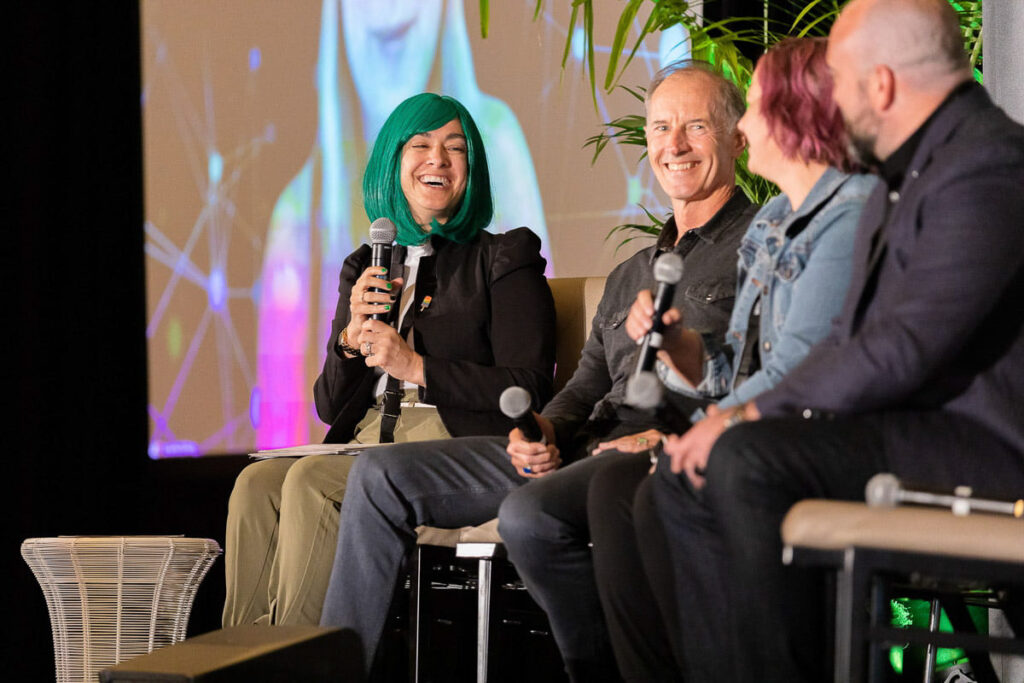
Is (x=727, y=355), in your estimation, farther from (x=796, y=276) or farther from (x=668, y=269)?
(x=668, y=269)

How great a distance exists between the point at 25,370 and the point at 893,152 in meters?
2.27

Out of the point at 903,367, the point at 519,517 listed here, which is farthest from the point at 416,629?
the point at 903,367

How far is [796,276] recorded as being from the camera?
1647mm

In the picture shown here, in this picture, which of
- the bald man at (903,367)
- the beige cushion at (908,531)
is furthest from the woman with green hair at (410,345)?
the beige cushion at (908,531)

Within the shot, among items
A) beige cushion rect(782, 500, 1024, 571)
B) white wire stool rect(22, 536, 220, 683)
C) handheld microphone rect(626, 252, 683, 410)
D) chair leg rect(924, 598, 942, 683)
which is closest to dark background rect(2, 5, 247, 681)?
white wire stool rect(22, 536, 220, 683)

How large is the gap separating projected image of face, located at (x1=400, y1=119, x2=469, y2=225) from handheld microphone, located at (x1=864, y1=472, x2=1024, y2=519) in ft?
5.22

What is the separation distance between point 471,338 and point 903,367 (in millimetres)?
1298

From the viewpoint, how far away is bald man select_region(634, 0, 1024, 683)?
1.31 meters

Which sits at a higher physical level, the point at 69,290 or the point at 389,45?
the point at 389,45

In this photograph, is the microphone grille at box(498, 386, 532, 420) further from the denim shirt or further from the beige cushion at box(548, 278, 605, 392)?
the beige cushion at box(548, 278, 605, 392)

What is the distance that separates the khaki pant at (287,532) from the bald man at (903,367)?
1.02 m

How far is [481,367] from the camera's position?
240 centimetres

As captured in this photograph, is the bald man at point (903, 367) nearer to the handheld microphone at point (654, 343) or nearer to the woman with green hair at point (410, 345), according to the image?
the handheld microphone at point (654, 343)

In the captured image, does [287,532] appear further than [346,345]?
No
